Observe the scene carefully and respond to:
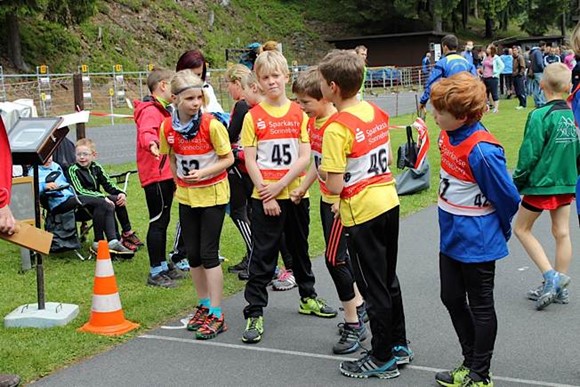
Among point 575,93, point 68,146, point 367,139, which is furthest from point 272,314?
point 68,146

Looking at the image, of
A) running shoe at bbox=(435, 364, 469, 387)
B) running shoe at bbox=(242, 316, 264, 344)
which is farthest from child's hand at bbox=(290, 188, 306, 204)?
running shoe at bbox=(435, 364, 469, 387)

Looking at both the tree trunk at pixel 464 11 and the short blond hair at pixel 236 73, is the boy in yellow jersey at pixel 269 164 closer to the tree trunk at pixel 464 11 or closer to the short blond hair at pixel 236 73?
the short blond hair at pixel 236 73

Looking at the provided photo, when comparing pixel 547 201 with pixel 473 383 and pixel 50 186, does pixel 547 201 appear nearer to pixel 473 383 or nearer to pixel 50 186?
pixel 473 383

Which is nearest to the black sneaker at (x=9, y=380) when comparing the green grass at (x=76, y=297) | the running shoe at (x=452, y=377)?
the green grass at (x=76, y=297)

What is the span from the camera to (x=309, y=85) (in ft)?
16.6

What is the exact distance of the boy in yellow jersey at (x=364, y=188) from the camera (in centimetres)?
426

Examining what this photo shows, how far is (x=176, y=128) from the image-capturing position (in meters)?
5.32

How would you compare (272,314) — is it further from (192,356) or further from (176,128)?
(176,128)

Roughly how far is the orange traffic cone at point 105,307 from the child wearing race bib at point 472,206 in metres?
2.44

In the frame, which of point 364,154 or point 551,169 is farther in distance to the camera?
point 551,169

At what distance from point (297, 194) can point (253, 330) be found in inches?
38.6

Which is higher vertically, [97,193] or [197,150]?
[197,150]

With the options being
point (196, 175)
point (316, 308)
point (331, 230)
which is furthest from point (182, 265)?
point (331, 230)

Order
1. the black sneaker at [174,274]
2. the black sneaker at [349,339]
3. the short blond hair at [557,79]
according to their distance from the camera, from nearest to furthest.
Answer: the black sneaker at [349,339]
the short blond hair at [557,79]
the black sneaker at [174,274]
